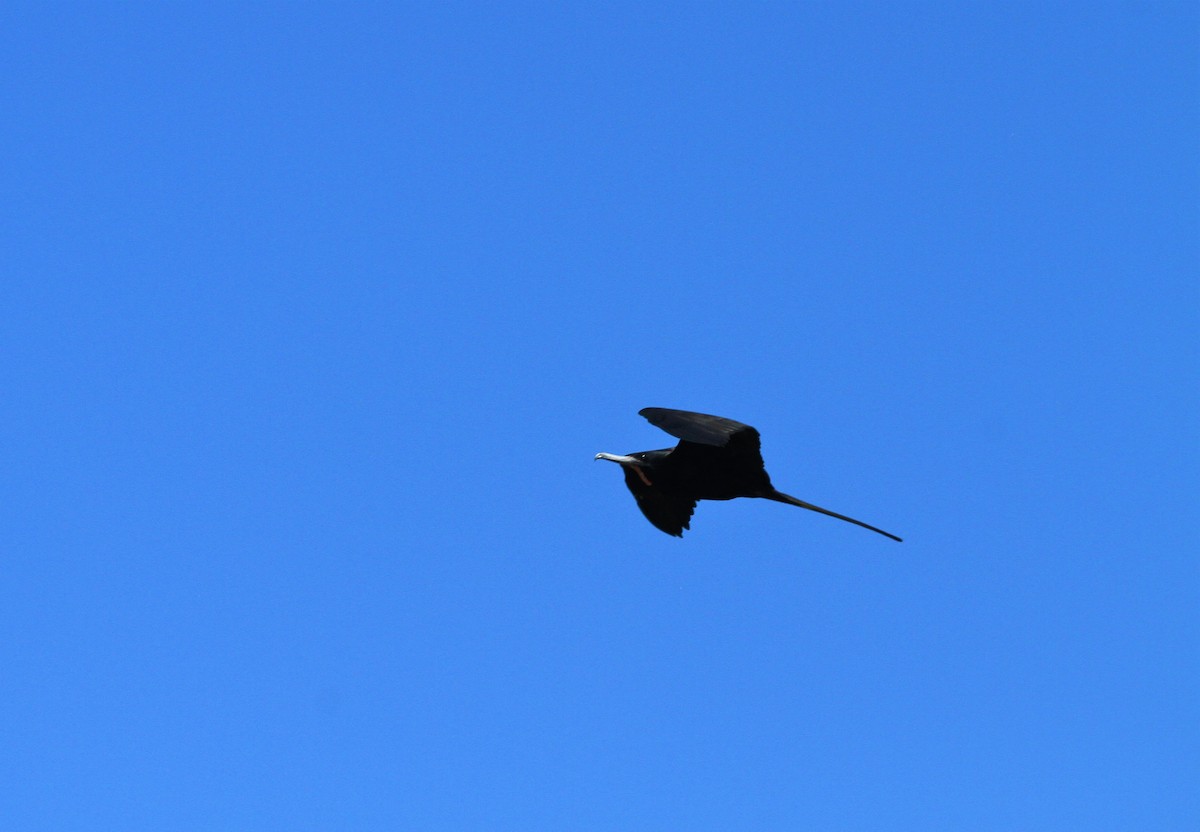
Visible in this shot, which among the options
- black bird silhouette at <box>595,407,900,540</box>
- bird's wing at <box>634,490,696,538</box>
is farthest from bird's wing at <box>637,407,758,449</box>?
bird's wing at <box>634,490,696,538</box>

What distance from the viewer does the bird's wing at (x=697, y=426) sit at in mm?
19203

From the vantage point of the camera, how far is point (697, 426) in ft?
64.1

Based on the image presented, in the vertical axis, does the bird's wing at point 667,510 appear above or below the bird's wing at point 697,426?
above

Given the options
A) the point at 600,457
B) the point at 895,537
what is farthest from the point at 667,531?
the point at 895,537

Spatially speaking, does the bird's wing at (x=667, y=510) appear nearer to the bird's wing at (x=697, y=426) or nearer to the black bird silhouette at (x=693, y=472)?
the black bird silhouette at (x=693, y=472)

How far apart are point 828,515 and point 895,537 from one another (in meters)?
1.30

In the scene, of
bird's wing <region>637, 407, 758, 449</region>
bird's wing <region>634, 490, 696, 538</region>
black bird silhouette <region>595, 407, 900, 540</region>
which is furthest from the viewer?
bird's wing <region>634, 490, 696, 538</region>

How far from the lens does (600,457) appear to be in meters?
22.7

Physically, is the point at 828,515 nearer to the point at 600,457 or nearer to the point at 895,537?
the point at 895,537

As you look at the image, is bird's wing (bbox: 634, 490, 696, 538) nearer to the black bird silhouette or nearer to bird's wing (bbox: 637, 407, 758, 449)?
the black bird silhouette

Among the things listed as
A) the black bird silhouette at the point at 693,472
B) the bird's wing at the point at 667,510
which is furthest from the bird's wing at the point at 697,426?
the bird's wing at the point at 667,510

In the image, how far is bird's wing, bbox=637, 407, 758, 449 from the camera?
19.2 m

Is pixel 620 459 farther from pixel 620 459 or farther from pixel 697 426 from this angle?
pixel 697 426

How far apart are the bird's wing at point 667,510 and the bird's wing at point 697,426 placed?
9.35 feet
